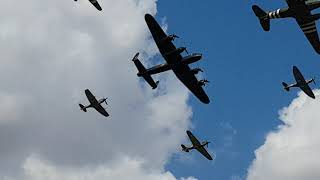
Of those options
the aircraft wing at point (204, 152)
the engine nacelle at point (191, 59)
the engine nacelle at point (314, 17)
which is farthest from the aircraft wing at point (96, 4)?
the aircraft wing at point (204, 152)

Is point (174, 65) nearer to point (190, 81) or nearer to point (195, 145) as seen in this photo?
point (190, 81)

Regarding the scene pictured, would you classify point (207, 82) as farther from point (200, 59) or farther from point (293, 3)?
point (293, 3)

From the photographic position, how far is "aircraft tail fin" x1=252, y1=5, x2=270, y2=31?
78.1 m

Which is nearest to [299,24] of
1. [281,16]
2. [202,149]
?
[281,16]

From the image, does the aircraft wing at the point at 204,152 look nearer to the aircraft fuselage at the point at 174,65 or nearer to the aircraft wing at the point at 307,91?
the aircraft wing at the point at 307,91

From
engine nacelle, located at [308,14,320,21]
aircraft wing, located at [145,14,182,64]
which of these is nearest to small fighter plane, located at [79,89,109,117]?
aircraft wing, located at [145,14,182,64]

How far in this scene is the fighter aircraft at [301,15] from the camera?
73.4 meters

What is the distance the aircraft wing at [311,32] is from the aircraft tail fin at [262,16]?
3660 millimetres

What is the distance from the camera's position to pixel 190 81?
85.6 m

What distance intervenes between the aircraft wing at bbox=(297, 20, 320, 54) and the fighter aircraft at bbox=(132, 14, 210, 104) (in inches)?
493

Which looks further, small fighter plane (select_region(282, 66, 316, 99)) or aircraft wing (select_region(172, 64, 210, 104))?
small fighter plane (select_region(282, 66, 316, 99))

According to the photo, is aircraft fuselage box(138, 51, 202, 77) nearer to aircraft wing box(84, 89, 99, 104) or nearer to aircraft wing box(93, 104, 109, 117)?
aircraft wing box(84, 89, 99, 104)

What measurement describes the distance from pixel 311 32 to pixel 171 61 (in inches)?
671

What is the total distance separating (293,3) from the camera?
73.4 m
